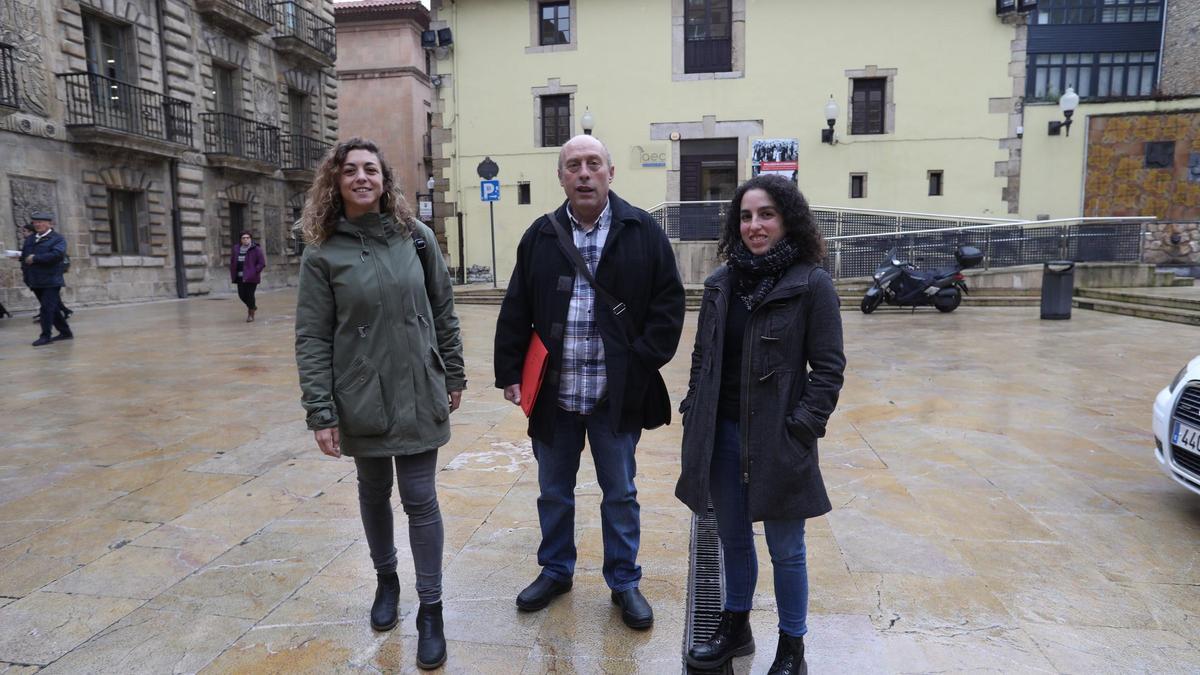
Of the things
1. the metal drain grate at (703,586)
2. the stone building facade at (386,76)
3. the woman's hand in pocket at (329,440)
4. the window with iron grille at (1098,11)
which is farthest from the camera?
the stone building facade at (386,76)

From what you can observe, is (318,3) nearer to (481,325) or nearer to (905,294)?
(481,325)

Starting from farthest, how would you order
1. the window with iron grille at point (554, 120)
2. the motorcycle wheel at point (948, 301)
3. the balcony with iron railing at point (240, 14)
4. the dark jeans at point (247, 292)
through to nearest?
the window with iron grille at point (554, 120)
the balcony with iron railing at point (240, 14)
the motorcycle wheel at point (948, 301)
the dark jeans at point (247, 292)

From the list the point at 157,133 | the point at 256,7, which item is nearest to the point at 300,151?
the point at 256,7

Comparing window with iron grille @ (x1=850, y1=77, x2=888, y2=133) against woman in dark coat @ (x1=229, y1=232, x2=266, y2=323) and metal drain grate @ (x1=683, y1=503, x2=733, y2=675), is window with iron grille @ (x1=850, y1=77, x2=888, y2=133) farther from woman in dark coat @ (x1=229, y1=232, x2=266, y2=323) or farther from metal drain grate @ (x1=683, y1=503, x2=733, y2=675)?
metal drain grate @ (x1=683, y1=503, x2=733, y2=675)

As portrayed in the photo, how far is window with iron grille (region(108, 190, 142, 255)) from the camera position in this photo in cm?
1716

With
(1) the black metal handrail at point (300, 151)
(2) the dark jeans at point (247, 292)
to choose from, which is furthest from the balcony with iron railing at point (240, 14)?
(2) the dark jeans at point (247, 292)

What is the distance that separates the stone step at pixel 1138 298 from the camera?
1270cm

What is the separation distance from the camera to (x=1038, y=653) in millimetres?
2508

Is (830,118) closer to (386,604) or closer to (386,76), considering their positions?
(386,604)

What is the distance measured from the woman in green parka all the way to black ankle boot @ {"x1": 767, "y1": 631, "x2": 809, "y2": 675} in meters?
1.09

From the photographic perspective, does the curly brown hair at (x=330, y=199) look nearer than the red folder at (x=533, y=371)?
Yes

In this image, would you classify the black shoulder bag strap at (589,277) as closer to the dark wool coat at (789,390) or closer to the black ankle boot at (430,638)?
the dark wool coat at (789,390)

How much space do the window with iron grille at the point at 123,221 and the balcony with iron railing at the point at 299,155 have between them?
5531 millimetres

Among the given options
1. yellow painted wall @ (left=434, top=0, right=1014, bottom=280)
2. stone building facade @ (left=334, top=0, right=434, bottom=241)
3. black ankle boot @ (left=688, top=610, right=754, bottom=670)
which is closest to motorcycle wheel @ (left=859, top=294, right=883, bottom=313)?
yellow painted wall @ (left=434, top=0, right=1014, bottom=280)
